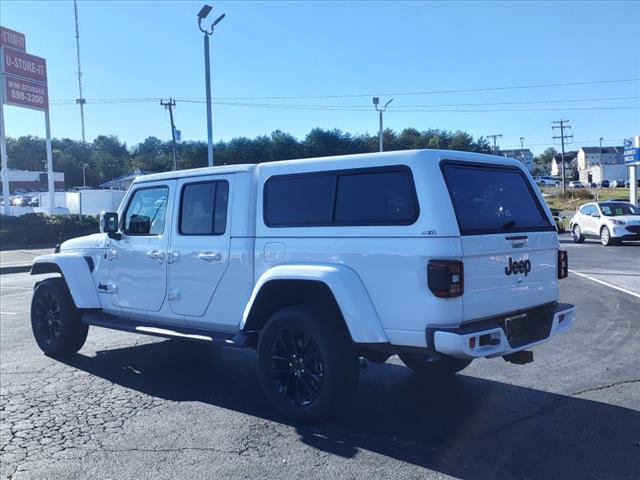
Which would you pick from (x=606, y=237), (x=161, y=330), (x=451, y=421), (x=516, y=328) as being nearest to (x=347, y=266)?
(x=516, y=328)

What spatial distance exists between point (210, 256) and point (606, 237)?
2005 centimetres

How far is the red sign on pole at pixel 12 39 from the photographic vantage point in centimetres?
2796

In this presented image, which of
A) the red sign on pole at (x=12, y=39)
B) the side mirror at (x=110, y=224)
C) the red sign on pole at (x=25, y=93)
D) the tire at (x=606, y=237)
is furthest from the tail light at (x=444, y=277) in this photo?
the red sign on pole at (x=12, y=39)

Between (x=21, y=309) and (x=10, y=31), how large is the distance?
22552mm

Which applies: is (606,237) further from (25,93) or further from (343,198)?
(25,93)

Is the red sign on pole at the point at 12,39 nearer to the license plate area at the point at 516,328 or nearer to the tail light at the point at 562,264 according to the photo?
the tail light at the point at 562,264

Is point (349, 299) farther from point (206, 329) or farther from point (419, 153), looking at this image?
point (206, 329)

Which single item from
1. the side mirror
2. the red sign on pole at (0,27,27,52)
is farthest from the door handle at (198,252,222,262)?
the red sign on pole at (0,27,27,52)

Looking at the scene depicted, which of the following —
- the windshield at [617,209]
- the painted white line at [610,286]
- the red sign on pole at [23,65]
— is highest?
the red sign on pole at [23,65]

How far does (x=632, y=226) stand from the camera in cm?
2148

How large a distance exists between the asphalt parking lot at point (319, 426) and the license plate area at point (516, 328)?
0.67m

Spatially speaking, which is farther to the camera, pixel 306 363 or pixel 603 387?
pixel 603 387

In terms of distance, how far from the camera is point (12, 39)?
28.5 meters

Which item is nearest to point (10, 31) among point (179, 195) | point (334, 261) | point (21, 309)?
point (21, 309)
